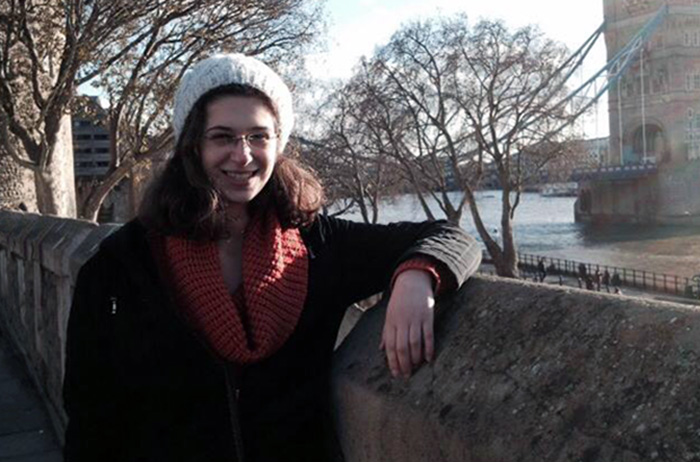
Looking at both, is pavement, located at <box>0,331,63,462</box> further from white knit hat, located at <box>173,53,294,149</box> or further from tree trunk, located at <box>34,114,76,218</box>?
tree trunk, located at <box>34,114,76,218</box>

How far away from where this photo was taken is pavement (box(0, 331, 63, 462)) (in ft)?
11.0

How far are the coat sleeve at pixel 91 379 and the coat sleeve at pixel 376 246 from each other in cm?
46

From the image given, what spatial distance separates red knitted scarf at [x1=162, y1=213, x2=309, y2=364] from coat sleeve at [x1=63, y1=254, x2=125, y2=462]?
5.7 inches

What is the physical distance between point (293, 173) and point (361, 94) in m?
26.0

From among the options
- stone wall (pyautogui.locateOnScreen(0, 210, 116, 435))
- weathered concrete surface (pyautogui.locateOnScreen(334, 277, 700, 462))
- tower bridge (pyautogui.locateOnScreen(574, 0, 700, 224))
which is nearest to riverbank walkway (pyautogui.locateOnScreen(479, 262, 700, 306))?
stone wall (pyautogui.locateOnScreen(0, 210, 116, 435))

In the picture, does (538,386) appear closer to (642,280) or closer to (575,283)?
(575,283)

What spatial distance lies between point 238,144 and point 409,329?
1.83ft

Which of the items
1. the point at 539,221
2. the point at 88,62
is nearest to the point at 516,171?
the point at 88,62

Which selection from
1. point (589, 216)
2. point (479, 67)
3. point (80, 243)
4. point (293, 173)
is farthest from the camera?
point (589, 216)

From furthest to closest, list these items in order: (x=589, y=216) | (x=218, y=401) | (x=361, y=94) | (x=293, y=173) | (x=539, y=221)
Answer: (x=539, y=221) < (x=589, y=216) < (x=361, y=94) < (x=293, y=173) < (x=218, y=401)

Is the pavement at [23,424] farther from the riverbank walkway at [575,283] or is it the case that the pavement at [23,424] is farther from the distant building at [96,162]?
the distant building at [96,162]

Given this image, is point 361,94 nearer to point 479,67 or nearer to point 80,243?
point 479,67

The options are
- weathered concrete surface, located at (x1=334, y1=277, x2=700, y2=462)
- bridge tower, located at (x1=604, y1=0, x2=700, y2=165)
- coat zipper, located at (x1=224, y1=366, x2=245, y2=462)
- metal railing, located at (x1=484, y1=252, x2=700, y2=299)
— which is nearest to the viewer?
weathered concrete surface, located at (x1=334, y1=277, x2=700, y2=462)

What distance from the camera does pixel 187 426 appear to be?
1501mm
